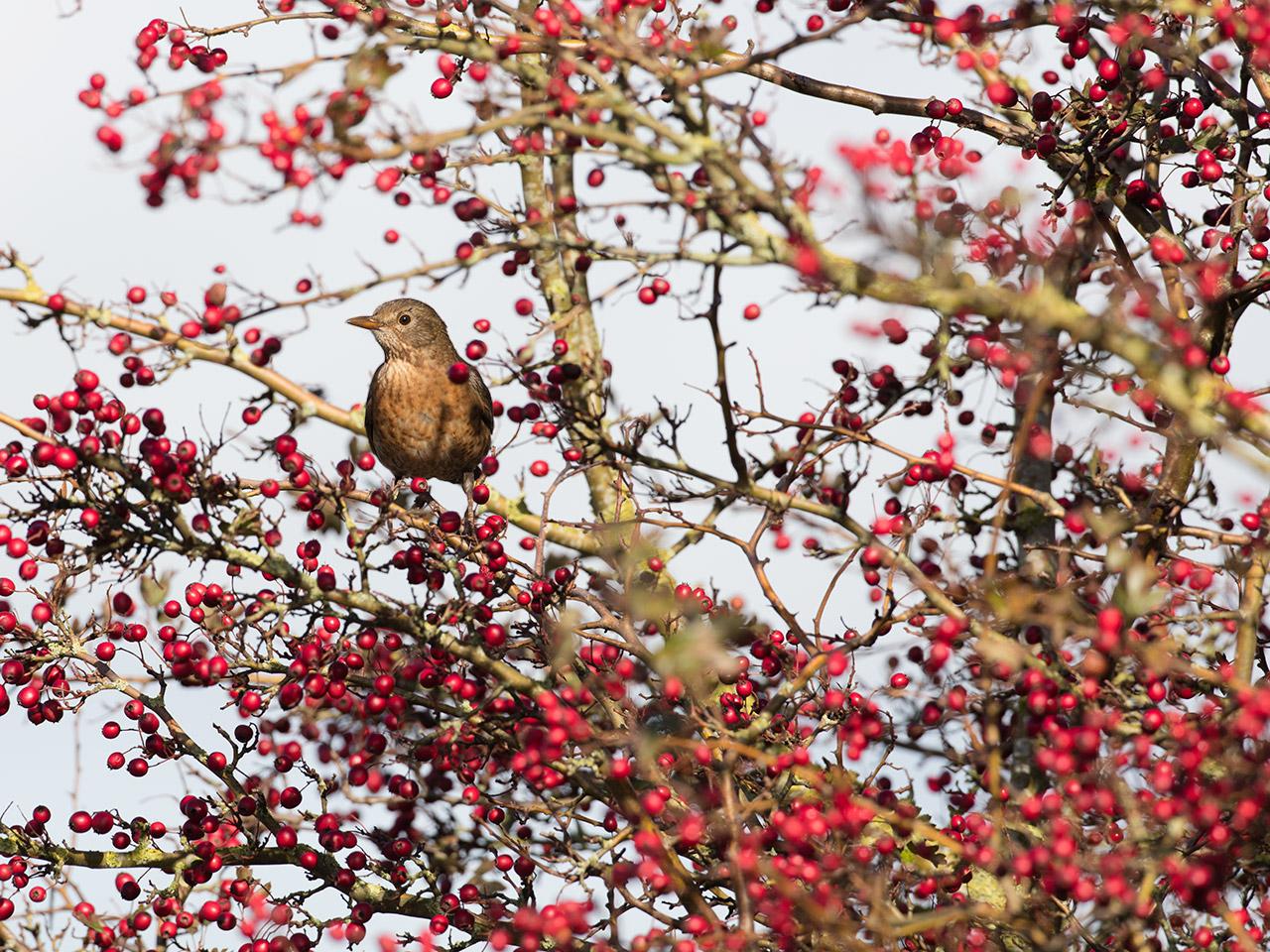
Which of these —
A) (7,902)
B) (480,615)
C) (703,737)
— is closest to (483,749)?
(480,615)

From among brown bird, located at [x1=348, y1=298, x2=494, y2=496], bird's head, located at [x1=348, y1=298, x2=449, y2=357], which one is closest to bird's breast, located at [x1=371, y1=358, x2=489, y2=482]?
brown bird, located at [x1=348, y1=298, x2=494, y2=496]

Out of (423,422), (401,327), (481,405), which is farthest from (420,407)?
(401,327)

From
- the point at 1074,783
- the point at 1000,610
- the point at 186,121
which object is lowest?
the point at 1074,783

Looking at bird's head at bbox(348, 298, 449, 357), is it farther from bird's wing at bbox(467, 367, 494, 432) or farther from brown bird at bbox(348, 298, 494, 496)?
bird's wing at bbox(467, 367, 494, 432)

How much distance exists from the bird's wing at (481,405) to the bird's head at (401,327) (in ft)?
1.09

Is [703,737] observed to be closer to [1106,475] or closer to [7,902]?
[1106,475]

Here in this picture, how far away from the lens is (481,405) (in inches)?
364

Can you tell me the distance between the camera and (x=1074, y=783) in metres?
4.82

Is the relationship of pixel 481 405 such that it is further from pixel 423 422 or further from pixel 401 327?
pixel 401 327

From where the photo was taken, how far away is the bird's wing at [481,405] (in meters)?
9.20

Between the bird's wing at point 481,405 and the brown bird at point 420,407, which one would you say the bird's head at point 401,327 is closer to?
the brown bird at point 420,407

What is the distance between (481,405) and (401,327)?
664 mm

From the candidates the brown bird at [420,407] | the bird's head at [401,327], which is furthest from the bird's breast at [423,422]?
the bird's head at [401,327]

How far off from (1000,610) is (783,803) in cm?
158
